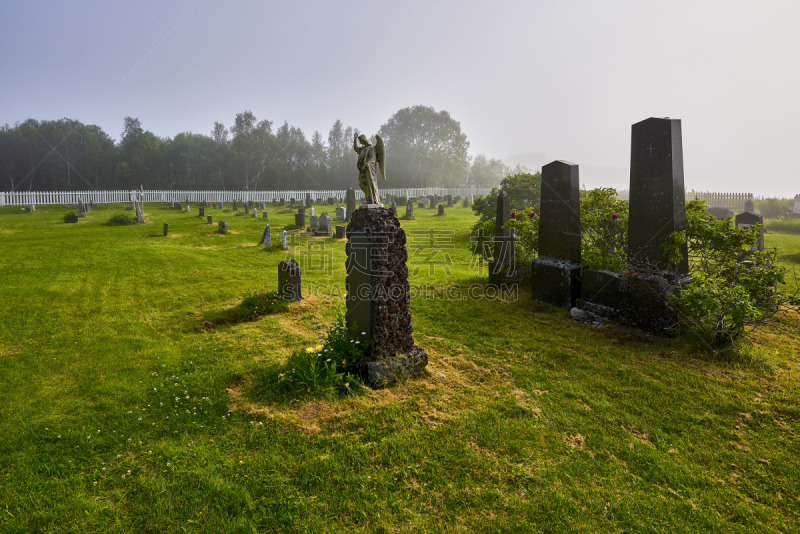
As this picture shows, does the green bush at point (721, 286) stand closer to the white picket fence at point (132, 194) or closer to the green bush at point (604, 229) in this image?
the green bush at point (604, 229)

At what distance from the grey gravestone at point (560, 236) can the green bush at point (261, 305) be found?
5469 mm

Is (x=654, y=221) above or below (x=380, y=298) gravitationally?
above

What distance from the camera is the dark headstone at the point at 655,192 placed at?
238 inches

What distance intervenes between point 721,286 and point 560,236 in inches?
108

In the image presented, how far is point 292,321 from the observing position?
7492mm

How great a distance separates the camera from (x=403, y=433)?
12.8 feet

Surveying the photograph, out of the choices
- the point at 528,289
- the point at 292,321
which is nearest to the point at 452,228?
the point at 528,289

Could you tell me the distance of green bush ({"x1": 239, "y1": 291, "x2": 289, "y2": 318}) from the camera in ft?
25.5

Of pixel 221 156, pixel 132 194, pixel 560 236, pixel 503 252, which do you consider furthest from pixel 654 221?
pixel 221 156

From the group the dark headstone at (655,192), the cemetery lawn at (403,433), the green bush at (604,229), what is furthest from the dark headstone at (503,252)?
the dark headstone at (655,192)

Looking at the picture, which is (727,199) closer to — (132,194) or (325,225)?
(325,225)

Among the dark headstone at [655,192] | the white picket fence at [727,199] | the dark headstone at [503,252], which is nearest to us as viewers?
the dark headstone at [655,192]

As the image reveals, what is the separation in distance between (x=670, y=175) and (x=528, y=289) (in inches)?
162

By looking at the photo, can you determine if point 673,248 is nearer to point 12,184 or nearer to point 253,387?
point 253,387
